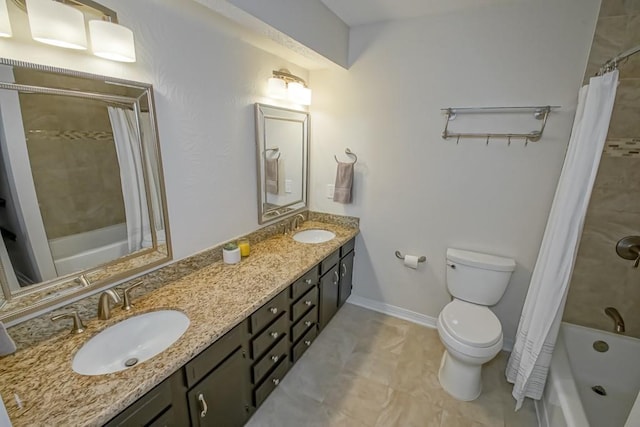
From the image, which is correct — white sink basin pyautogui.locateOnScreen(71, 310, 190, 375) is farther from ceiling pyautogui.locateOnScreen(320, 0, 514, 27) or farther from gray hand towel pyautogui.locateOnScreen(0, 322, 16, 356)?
ceiling pyautogui.locateOnScreen(320, 0, 514, 27)

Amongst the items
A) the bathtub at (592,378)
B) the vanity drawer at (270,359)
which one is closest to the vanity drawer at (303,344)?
the vanity drawer at (270,359)

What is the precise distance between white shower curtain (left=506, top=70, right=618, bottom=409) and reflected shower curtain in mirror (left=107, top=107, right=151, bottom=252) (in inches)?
88.0

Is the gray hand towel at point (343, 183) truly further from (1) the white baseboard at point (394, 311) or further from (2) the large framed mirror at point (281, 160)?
(1) the white baseboard at point (394, 311)

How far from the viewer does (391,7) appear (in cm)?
195

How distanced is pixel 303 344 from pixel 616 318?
2049 millimetres

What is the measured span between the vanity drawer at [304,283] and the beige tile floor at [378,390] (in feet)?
1.96

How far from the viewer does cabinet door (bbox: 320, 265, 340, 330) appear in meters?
2.26

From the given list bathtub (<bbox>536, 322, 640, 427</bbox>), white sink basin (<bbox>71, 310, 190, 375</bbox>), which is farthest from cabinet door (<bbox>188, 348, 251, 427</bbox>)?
bathtub (<bbox>536, 322, 640, 427</bbox>)

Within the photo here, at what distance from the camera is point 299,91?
7.39 ft

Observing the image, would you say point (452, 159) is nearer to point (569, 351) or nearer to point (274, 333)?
point (569, 351)

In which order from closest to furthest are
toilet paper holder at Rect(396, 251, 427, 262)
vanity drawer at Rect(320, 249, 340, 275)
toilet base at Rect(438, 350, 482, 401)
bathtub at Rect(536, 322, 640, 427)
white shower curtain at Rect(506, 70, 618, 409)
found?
white shower curtain at Rect(506, 70, 618, 409) < bathtub at Rect(536, 322, 640, 427) < toilet base at Rect(438, 350, 482, 401) < vanity drawer at Rect(320, 249, 340, 275) < toilet paper holder at Rect(396, 251, 427, 262)

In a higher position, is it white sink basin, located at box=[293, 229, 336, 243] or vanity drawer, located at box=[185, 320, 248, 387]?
white sink basin, located at box=[293, 229, 336, 243]

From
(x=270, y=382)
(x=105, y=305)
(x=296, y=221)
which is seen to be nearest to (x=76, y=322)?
(x=105, y=305)

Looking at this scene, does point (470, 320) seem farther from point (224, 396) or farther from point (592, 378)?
point (224, 396)
